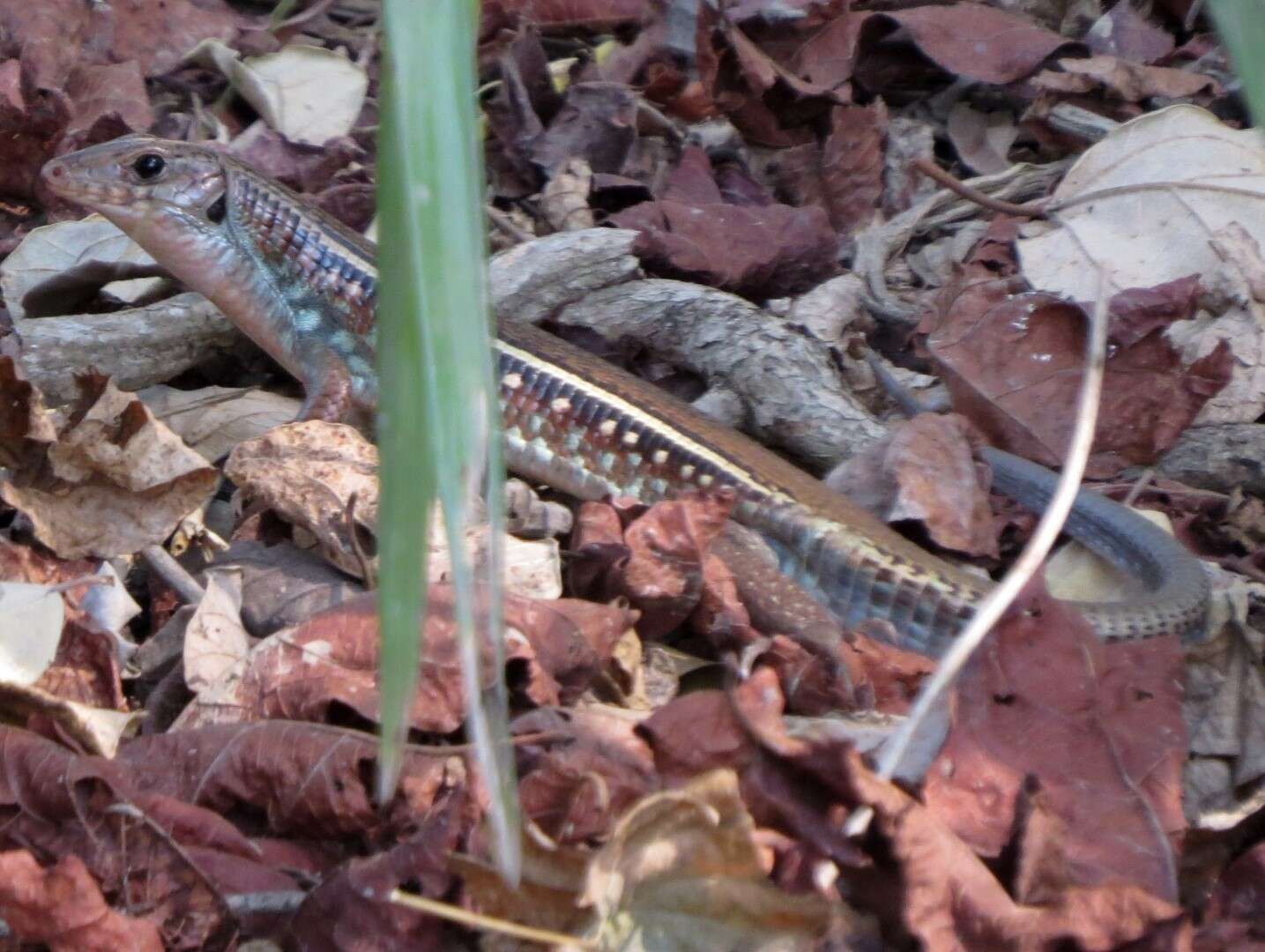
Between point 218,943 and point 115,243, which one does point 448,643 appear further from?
point 115,243

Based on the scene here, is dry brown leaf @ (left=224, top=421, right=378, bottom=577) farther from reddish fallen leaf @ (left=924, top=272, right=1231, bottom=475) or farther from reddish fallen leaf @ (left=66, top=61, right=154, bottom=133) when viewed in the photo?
reddish fallen leaf @ (left=66, top=61, right=154, bottom=133)

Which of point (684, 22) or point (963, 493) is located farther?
point (684, 22)

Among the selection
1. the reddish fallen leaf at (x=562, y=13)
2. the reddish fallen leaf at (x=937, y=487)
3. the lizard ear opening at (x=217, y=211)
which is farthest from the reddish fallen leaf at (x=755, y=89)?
the reddish fallen leaf at (x=937, y=487)

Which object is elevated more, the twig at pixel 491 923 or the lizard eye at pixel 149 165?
the twig at pixel 491 923

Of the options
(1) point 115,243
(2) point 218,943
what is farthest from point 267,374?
(2) point 218,943

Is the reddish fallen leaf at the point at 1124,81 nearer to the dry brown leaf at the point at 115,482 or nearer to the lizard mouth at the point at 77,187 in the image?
the lizard mouth at the point at 77,187
